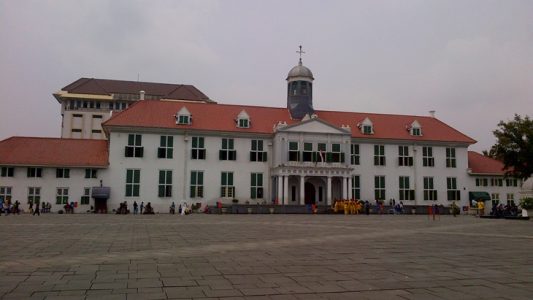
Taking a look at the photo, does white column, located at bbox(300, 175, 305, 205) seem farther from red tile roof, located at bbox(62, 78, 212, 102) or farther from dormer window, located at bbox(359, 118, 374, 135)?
red tile roof, located at bbox(62, 78, 212, 102)

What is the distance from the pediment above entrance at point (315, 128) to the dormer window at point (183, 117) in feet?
34.1

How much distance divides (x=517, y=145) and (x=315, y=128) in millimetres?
19900

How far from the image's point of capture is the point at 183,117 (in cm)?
5094

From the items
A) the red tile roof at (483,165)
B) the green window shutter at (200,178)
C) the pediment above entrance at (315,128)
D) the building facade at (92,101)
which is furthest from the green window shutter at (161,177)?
the building facade at (92,101)

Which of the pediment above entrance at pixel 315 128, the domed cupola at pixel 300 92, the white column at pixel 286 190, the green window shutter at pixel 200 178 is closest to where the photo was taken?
the white column at pixel 286 190

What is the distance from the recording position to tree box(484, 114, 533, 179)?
40.8m

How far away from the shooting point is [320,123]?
2041 inches

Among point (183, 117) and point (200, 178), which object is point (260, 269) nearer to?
point (200, 178)

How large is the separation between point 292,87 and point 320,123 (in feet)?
26.5

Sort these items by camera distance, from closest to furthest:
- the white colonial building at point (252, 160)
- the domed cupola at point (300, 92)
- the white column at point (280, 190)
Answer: the white colonial building at point (252, 160) → the white column at point (280, 190) → the domed cupola at point (300, 92)

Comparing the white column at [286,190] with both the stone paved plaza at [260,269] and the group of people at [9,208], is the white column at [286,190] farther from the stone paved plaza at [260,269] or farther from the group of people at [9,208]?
the stone paved plaza at [260,269]

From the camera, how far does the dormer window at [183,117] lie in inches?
1997

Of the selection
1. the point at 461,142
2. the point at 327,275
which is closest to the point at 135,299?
the point at 327,275

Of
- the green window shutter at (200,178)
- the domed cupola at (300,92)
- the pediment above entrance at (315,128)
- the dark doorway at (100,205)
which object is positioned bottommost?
the dark doorway at (100,205)
